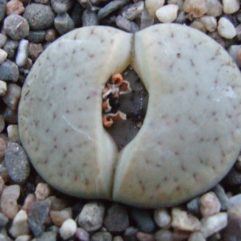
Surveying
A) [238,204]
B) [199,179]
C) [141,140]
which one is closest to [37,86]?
[141,140]

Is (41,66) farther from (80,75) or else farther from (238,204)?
(238,204)

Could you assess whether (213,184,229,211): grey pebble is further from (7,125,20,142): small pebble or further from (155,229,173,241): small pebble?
(7,125,20,142): small pebble

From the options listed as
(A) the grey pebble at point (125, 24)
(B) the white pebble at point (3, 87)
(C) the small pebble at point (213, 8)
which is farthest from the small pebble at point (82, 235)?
(C) the small pebble at point (213, 8)

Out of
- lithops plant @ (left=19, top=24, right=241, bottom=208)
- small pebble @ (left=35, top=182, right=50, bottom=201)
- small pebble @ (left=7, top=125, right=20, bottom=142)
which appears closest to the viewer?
lithops plant @ (left=19, top=24, right=241, bottom=208)

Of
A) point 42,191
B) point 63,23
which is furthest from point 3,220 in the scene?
point 63,23

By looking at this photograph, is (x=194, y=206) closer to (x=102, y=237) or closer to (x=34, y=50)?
(x=102, y=237)

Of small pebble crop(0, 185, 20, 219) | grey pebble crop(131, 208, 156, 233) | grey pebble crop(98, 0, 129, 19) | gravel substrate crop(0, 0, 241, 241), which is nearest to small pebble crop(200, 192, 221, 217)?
gravel substrate crop(0, 0, 241, 241)
